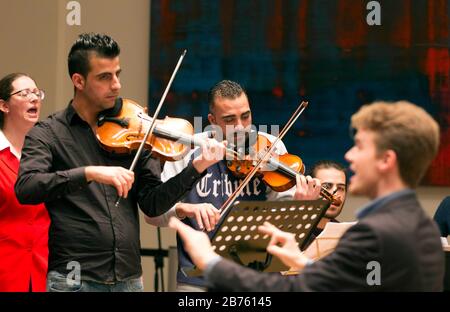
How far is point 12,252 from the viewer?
10.5ft

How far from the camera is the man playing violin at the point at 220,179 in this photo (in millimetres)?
3084

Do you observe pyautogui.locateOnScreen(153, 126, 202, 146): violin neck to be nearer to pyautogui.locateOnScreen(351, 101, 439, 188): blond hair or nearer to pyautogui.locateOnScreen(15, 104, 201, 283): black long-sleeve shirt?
pyautogui.locateOnScreen(15, 104, 201, 283): black long-sleeve shirt

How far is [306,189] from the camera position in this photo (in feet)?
10.1

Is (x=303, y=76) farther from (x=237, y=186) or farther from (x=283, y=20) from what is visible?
(x=237, y=186)

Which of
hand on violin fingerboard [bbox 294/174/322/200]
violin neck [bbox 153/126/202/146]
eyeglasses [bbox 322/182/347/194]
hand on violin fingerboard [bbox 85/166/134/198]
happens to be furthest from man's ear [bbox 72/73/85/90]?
eyeglasses [bbox 322/182/347/194]

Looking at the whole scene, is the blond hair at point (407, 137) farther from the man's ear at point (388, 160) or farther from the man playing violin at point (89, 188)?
the man playing violin at point (89, 188)

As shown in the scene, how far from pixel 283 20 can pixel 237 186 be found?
1.93 meters

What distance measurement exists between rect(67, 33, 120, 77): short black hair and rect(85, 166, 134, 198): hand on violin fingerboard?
18.9 inches

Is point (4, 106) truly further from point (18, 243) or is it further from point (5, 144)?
point (18, 243)

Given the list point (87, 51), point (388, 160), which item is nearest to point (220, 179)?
point (87, 51)

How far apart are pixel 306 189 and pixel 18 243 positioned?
114cm

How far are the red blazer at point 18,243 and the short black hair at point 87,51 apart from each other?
61cm
